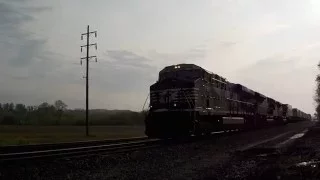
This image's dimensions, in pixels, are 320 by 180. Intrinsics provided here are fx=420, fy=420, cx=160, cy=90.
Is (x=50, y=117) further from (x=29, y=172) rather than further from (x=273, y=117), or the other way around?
(x=29, y=172)

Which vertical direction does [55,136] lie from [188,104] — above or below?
below

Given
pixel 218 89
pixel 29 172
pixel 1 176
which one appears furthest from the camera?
pixel 218 89

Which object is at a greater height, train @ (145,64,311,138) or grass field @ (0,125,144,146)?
train @ (145,64,311,138)

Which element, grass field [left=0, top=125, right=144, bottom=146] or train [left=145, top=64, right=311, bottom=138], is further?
grass field [left=0, top=125, right=144, bottom=146]

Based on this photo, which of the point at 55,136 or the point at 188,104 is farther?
the point at 55,136

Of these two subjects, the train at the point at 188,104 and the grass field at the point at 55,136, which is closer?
the train at the point at 188,104

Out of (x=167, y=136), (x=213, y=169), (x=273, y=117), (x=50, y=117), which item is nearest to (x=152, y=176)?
(x=213, y=169)

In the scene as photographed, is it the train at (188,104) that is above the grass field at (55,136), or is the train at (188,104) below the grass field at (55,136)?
above

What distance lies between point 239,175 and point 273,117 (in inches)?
1700

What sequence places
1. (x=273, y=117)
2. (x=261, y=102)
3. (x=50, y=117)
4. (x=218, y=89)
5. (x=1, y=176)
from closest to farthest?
1. (x=1, y=176)
2. (x=218, y=89)
3. (x=261, y=102)
4. (x=273, y=117)
5. (x=50, y=117)

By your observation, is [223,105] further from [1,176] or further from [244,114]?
[1,176]

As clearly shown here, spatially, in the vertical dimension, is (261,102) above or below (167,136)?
above

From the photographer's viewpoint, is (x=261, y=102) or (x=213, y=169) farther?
(x=261, y=102)

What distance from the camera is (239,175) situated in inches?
426
